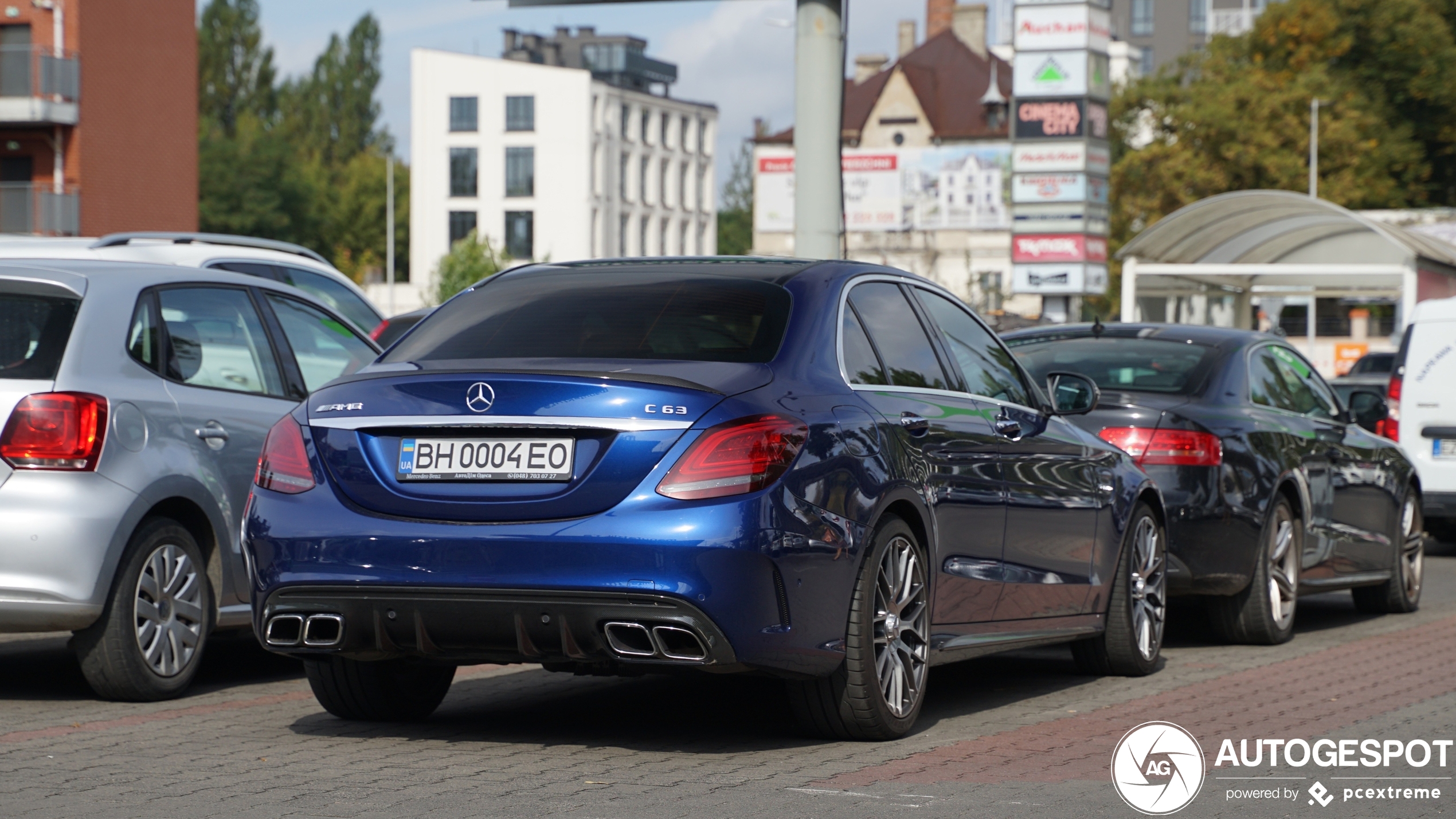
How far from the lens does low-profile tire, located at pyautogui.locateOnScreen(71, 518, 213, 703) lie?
22.9 ft

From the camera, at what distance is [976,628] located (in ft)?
22.5

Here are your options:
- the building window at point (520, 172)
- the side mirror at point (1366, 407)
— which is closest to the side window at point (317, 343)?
the side mirror at point (1366, 407)

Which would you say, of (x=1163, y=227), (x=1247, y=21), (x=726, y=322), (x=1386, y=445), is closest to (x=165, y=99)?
(x=1163, y=227)

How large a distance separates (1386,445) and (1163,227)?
19.2 metres

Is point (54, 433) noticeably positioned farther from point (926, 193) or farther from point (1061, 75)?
point (926, 193)

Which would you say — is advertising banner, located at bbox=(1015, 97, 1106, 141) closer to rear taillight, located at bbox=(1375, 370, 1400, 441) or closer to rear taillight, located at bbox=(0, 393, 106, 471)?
rear taillight, located at bbox=(1375, 370, 1400, 441)

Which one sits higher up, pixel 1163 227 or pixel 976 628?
pixel 1163 227

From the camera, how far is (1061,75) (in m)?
51.6

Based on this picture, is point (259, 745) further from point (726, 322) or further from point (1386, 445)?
point (1386, 445)

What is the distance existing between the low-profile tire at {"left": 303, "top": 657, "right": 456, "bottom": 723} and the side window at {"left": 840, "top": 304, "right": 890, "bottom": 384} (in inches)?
→ 64.9

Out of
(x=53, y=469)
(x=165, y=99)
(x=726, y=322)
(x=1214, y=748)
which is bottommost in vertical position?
(x=1214, y=748)

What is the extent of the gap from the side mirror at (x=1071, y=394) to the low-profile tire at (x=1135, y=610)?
0.56 metres

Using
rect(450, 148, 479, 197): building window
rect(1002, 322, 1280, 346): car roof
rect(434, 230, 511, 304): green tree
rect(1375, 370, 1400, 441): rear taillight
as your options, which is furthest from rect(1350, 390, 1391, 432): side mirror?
rect(450, 148, 479, 197): building window

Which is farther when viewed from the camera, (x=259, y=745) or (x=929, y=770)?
(x=259, y=745)
